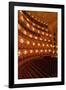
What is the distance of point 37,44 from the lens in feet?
7.73

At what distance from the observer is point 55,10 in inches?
94.8

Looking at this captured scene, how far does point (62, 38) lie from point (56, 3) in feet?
1.14

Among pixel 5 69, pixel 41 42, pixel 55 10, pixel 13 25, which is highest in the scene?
pixel 55 10

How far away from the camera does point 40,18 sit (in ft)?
7.75

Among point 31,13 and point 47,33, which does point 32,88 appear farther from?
point 31,13

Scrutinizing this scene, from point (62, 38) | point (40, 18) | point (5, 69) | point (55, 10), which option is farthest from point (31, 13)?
point (5, 69)

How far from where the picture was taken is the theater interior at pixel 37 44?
7.58 ft

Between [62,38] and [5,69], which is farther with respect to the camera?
[62,38]

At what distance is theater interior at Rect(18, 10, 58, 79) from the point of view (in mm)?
2311

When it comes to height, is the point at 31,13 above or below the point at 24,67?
above

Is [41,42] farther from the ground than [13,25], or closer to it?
closer to it

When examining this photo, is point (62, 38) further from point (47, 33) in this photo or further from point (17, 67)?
point (17, 67)

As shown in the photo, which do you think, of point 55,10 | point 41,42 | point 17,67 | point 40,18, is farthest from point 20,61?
point 55,10

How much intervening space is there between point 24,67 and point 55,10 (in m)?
0.63
